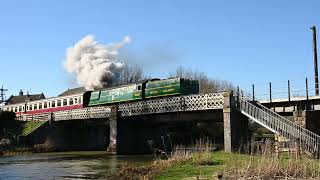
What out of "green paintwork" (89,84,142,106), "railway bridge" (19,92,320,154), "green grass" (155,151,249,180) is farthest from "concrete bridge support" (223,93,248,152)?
"green grass" (155,151,249,180)

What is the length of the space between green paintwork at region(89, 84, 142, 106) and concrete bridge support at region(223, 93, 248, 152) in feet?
43.8

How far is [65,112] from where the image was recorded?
196ft

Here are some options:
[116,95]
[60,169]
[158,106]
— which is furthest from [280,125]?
[116,95]

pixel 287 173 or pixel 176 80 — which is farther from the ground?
pixel 176 80

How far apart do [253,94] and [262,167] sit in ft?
92.7

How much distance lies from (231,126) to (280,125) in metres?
5.14

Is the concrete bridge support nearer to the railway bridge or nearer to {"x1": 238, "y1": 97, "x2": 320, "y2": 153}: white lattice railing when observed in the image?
the railway bridge

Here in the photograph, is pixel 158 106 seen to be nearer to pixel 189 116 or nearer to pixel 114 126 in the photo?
pixel 189 116

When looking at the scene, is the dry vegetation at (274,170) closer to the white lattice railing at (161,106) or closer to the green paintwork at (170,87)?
the white lattice railing at (161,106)

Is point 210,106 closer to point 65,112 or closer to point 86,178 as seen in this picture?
point 86,178

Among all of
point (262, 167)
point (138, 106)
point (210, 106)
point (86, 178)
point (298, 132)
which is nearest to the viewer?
point (262, 167)

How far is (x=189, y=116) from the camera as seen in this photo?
1783 inches

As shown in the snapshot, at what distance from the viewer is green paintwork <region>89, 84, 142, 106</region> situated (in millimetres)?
49750

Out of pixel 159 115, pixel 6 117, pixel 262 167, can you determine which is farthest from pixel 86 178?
pixel 6 117
